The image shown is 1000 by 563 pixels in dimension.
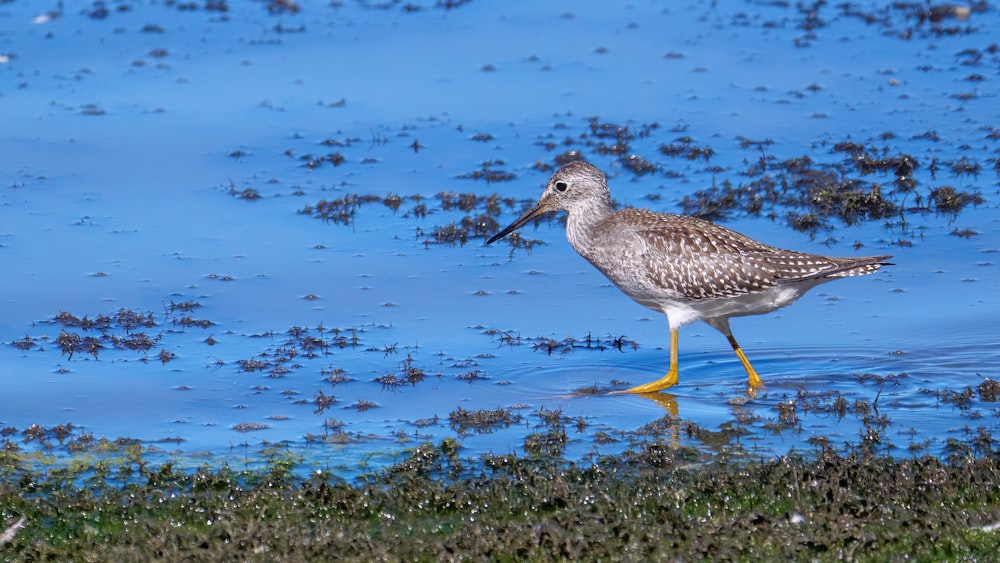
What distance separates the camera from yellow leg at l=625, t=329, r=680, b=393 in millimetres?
9383

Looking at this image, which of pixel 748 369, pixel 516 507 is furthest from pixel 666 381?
pixel 516 507

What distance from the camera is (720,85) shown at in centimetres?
1562

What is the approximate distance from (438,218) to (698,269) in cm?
355

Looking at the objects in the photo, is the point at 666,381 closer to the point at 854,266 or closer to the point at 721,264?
the point at 721,264

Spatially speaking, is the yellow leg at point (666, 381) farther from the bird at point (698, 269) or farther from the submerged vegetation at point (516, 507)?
the submerged vegetation at point (516, 507)

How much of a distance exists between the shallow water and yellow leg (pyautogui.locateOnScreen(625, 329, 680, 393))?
13 cm

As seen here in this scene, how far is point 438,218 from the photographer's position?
41.2ft

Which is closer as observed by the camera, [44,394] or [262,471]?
[262,471]

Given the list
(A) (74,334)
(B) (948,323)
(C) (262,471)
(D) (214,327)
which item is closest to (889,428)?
(B) (948,323)

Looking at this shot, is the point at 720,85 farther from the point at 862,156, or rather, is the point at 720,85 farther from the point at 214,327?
the point at 214,327

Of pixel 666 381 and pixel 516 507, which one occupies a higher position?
pixel 666 381

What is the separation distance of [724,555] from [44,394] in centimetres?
474

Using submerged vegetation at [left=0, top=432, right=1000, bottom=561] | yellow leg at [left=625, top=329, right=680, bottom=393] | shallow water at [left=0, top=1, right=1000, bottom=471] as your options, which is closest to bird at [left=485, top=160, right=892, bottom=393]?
yellow leg at [left=625, top=329, right=680, bottom=393]

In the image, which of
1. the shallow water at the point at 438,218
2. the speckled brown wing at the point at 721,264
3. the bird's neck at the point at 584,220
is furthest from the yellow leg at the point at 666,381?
the bird's neck at the point at 584,220
